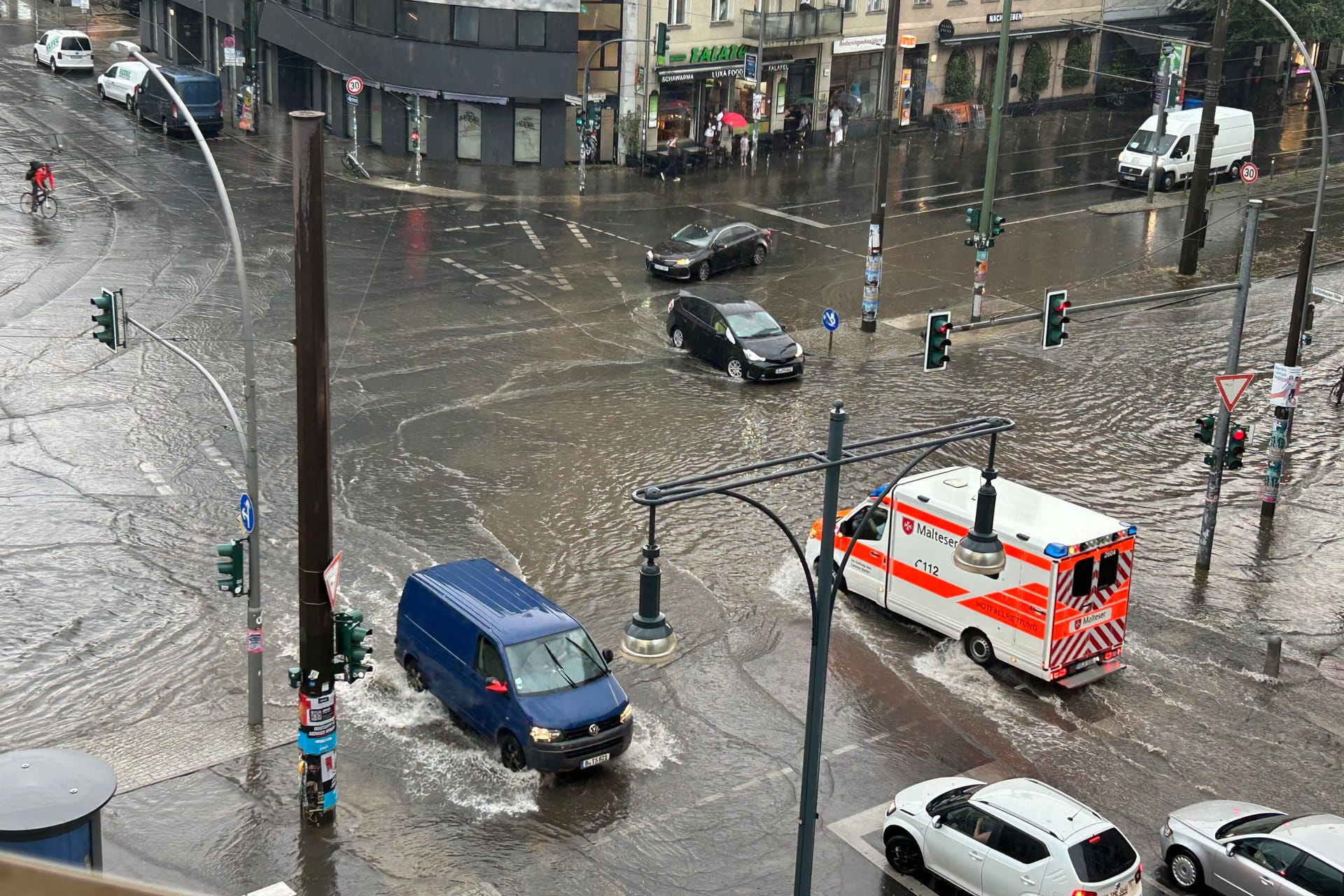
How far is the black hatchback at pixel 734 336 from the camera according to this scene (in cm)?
3078

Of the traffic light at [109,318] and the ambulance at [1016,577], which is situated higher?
the traffic light at [109,318]

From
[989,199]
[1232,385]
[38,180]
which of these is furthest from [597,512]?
[38,180]

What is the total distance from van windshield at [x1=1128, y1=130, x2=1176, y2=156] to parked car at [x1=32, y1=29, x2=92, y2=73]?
1629 inches

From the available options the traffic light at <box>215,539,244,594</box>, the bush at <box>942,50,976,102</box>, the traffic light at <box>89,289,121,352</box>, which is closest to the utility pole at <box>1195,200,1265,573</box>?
the traffic light at <box>215,539,244,594</box>

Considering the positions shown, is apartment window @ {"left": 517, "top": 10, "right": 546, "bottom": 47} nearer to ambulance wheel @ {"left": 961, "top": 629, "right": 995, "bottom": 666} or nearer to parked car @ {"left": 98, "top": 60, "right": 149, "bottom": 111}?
parked car @ {"left": 98, "top": 60, "right": 149, "bottom": 111}

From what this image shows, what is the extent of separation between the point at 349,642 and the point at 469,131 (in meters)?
35.7

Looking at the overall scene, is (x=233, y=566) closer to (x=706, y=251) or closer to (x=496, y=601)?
(x=496, y=601)

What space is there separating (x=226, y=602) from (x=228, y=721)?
132 inches

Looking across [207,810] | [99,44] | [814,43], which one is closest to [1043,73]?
[814,43]

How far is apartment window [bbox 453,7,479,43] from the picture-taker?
4684 cm

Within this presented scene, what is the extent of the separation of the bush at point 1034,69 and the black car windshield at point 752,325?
36245 mm

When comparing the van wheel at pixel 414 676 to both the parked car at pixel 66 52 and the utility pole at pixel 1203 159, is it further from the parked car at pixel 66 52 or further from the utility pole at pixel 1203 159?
the parked car at pixel 66 52

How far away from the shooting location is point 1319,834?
14602 millimetres

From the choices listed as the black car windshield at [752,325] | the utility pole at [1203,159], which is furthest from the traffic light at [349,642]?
the utility pole at [1203,159]
